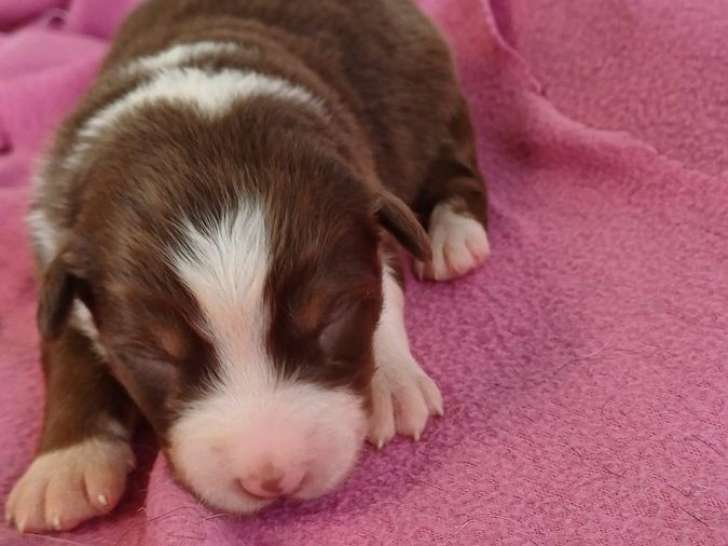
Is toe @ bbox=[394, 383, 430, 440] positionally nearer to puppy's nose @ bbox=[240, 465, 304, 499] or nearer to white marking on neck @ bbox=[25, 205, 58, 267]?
puppy's nose @ bbox=[240, 465, 304, 499]

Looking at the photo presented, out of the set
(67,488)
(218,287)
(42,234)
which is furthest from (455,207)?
(67,488)

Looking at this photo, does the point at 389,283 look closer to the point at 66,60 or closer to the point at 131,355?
the point at 131,355

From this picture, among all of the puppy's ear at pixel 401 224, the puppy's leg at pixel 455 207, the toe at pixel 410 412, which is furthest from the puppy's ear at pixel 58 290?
the puppy's leg at pixel 455 207

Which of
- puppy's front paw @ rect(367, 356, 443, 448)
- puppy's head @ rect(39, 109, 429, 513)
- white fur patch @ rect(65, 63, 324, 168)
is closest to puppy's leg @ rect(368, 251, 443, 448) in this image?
puppy's front paw @ rect(367, 356, 443, 448)

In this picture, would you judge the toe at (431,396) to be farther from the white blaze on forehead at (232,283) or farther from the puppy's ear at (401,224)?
the white blaze on forehead at (232,283)

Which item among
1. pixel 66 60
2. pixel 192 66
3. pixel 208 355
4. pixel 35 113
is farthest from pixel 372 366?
pixel 66 60

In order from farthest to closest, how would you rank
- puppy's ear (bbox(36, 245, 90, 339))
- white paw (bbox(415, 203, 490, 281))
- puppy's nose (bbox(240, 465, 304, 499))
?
white paw (bbox(415, 203, 490, 281))
puppy's ear (bbox(36, 245, 90, 339))
puppy's nose (bbox(240, 465, 304, 499))

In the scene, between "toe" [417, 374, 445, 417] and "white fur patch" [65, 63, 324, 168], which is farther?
"toe" [417, 374, 445, 417]
